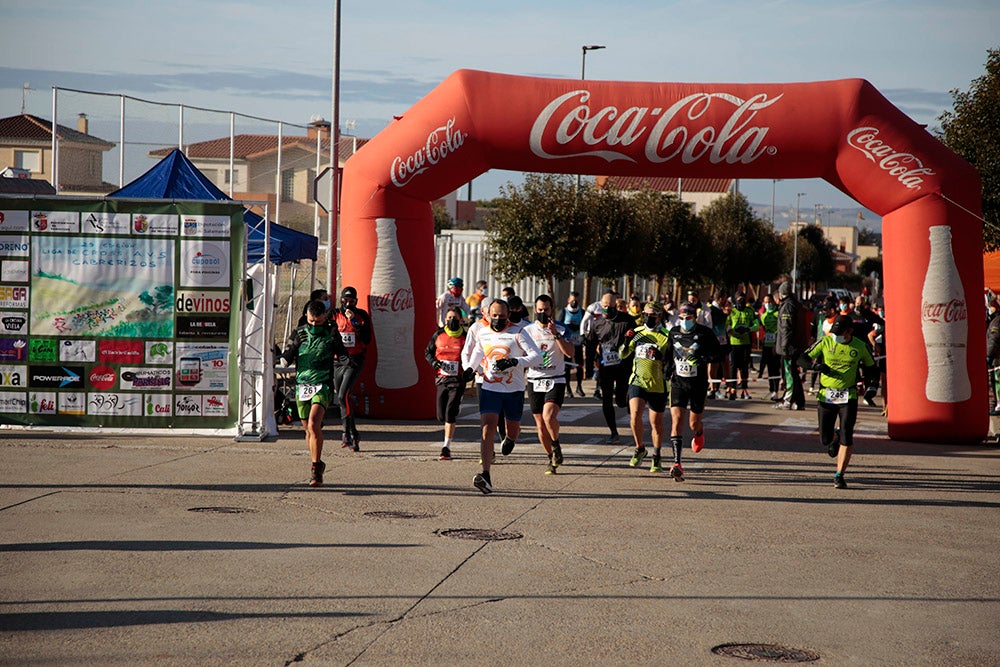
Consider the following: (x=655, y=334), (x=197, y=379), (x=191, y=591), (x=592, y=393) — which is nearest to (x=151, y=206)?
(x=197, y=379)

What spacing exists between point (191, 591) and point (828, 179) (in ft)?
41.6

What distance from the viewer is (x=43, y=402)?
14.4m

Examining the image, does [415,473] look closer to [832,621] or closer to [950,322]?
[832,621]

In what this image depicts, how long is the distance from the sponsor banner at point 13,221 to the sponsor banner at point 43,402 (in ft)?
6.62

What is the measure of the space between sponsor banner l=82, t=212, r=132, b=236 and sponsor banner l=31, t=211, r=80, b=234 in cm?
12

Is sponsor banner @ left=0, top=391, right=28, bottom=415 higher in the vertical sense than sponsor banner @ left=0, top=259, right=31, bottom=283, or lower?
lower

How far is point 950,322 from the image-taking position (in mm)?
16250

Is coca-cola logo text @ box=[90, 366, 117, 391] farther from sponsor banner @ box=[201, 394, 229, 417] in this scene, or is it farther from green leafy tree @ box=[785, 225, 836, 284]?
green leafy tree @ box=[785, 225, 836, 284]

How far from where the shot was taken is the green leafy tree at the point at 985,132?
26375 millimetres

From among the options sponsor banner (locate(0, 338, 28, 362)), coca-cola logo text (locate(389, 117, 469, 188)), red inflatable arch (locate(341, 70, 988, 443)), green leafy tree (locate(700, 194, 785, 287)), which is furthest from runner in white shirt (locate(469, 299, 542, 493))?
green leafy tree (locate(700, 194, 785, 287))

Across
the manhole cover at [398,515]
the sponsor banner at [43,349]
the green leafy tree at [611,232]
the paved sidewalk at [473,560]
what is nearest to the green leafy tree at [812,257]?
the green leafy tree at [611,232]

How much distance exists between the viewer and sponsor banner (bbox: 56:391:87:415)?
14312mm

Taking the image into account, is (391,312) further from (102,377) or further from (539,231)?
(539,231)

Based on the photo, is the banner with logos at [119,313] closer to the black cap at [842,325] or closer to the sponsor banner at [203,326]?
the sponsor banner at [203,326]
